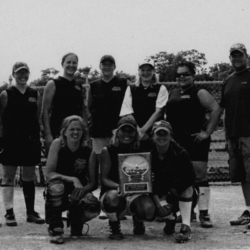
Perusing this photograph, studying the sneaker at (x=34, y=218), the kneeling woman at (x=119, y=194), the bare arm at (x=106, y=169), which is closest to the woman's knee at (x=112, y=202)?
the kneeling woman at (x=119, y=194)

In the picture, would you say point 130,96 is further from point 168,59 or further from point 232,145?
point 168,59

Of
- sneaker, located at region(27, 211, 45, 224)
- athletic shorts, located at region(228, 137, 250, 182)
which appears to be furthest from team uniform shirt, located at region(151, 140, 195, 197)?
sneaker, located at region(27, 211, 45, 224)

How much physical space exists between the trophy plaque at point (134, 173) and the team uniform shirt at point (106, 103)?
113cm

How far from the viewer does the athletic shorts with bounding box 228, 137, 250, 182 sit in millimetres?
5742

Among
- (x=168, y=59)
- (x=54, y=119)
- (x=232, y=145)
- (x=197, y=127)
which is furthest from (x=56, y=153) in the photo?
(x=168, y=59)

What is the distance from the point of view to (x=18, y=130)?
232 inches

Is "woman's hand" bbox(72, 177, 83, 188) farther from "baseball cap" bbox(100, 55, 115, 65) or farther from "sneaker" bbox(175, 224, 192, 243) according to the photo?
"baseball cap" bbox(100, 55, 115, 65)

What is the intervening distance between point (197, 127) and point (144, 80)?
80 cm

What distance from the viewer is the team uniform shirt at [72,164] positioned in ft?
17.2

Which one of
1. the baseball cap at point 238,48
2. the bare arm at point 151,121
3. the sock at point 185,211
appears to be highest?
the baseball cap at point 238,48

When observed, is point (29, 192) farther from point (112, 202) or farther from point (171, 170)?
point (171, 170)

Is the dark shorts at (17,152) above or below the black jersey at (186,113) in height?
below

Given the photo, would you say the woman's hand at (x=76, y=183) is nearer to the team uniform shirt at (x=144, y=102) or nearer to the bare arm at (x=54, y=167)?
the bare arm at (x=54, y=167)

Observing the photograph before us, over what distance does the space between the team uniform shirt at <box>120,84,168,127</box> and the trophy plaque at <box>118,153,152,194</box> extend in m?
0.87
